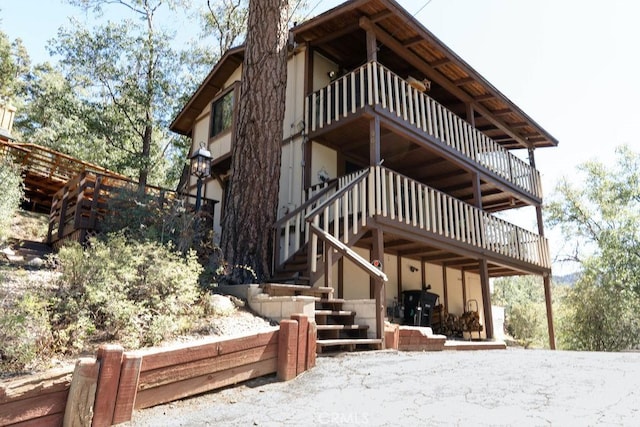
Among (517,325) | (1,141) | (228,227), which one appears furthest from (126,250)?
(517,325)

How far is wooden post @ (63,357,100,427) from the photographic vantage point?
8.83ft

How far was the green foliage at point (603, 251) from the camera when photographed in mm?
15570

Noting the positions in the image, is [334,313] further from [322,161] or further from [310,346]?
[322,161]

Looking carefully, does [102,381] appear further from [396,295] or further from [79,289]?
[396,295]

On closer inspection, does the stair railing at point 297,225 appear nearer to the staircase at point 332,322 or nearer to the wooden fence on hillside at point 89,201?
the staircase at point 332,322

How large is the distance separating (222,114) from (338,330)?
9.00 m

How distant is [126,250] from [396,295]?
7.99 m

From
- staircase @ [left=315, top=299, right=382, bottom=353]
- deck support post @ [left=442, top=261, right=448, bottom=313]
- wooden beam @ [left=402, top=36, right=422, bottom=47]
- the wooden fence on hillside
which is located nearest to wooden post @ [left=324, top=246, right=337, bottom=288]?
staircase @ [left=315, top=299, right=382, bottom=353]

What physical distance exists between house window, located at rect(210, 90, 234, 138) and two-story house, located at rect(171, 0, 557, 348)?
37mm

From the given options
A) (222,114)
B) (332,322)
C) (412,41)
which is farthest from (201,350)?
(222,114)

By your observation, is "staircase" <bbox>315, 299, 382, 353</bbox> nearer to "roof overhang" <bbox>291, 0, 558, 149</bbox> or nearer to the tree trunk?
the tree trunk

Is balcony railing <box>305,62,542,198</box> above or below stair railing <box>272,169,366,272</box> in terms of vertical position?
above

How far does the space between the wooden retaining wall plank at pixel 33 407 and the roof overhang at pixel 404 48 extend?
874cm

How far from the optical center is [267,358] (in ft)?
13.1
